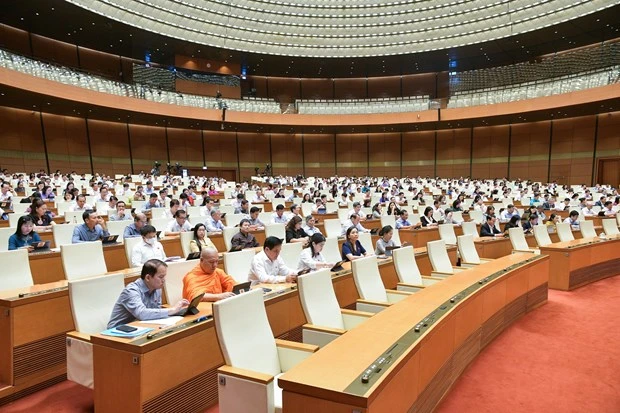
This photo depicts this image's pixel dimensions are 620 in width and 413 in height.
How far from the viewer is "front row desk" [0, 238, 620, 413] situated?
205 centimetres

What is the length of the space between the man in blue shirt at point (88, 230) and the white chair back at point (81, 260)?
1.17 meters

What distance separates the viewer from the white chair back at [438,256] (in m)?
5.58

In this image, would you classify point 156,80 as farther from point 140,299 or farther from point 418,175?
point 140,299

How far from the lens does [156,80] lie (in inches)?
925

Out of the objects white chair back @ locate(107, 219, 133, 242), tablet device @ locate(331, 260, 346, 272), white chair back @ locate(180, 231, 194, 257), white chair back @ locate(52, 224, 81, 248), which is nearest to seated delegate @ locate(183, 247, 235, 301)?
tablet device @ locate(331, 260, 346, 272)

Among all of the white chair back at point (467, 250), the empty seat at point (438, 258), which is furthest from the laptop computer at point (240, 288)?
the white chair back at point (467, 250)

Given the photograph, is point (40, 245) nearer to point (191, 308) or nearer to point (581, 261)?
point (191, 308)

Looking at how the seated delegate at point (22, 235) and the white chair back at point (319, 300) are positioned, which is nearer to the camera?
the white chair back at point (319, 300)

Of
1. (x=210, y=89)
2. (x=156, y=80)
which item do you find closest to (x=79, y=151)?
(x=156, y=80)

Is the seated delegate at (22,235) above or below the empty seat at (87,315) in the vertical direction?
above

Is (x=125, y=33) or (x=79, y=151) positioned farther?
(x=79, y=151)

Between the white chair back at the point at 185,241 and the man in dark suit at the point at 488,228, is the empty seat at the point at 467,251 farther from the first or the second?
the white chair back at the point at 185,241

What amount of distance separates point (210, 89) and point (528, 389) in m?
24.6

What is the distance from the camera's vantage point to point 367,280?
4.27 m
